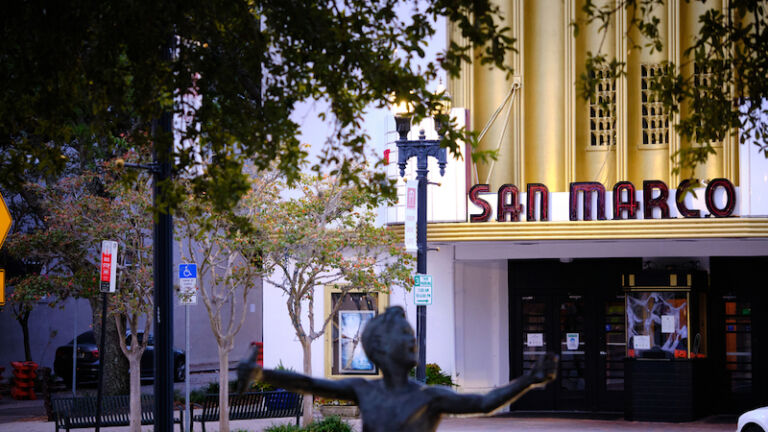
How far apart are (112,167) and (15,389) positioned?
45.1ft

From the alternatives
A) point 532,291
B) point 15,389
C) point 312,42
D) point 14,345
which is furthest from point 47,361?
point 312,42

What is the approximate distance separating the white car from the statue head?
13514mm

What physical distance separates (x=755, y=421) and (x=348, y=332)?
1093cm

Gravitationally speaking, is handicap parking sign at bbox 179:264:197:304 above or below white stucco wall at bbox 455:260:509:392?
above

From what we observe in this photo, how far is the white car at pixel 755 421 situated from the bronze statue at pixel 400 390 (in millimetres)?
13308

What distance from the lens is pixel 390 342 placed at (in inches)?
185

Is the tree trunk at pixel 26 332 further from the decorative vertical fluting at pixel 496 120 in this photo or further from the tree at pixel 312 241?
the decorative vertical fluting at pixel 496 120

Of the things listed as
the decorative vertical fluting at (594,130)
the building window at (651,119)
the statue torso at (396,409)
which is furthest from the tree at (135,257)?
the statue torso at (396,409)

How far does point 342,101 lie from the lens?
893cm

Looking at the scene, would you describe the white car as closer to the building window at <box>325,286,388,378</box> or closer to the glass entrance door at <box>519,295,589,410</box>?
the glass entrance door at <box>519,295,589,410</box>

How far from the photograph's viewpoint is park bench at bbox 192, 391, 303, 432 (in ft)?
64.0

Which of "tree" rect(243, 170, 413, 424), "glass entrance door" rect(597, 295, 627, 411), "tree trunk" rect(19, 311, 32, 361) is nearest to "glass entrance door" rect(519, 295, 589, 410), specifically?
"glass entrance door" rect(597, 295, 627, 411)

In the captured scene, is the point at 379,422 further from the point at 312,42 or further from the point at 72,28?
the point at 72,28

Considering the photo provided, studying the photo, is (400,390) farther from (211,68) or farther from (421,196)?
(421,196)
